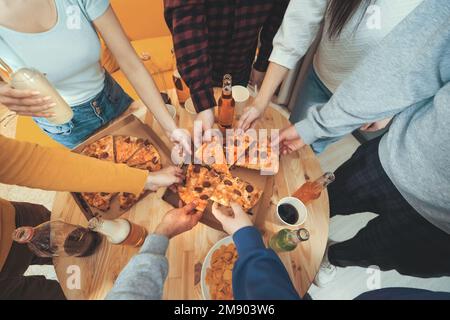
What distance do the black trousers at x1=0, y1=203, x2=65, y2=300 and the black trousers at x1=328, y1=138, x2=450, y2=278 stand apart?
1590 millimetres

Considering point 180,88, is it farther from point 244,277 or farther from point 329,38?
point 244,277

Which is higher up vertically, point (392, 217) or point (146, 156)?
point (146, 156)

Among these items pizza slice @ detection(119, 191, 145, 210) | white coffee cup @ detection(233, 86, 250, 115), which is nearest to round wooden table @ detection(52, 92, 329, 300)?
pizza slice @ detection(119, 191, 145, 210)

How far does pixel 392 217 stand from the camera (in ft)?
3.63

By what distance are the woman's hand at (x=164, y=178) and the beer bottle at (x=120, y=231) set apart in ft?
0.59

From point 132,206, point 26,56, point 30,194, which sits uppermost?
point 26,56

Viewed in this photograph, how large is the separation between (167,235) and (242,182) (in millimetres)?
403

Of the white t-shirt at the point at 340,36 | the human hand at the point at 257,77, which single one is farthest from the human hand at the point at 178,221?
→ the human hand at the point at 257,77

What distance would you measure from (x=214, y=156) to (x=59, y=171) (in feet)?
2.11

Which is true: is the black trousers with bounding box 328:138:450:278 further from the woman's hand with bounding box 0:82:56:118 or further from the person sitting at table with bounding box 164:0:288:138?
the woman's hand with bounding box 0:82:56:118

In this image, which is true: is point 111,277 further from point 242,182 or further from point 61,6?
point 61,6

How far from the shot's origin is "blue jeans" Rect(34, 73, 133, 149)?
4.29 feet

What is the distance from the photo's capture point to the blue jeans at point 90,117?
1.31 metres
